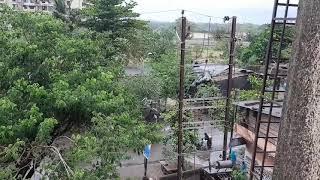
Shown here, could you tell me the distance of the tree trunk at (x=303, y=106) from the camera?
2.88 m

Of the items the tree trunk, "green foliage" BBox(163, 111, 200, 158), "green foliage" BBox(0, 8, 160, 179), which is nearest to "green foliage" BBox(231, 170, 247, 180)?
"green foliage" BBox(163, 111, 200, 158)

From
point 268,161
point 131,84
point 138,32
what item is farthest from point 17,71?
point 138,32

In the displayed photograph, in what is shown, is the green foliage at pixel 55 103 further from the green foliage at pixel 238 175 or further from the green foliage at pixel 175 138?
the green foliage at pixel 175 138

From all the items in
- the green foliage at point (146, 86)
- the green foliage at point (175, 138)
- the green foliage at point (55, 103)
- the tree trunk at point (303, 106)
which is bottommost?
the green foliage at point (175, 138)

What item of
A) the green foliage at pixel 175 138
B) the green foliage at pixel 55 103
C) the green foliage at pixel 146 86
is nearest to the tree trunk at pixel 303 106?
the green foliage at pixel 55 103

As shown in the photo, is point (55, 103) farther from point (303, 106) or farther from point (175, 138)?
point (175, 138)

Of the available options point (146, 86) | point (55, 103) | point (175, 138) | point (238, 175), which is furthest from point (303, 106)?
point (146, 86)

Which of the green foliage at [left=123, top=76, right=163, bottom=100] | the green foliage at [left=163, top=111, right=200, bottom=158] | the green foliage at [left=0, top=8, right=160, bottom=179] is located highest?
the green foliage at [left=0, top=8, right=160, bottom=179]

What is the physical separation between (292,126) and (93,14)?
17972mm

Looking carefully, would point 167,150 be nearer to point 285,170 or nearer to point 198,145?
point 198,145

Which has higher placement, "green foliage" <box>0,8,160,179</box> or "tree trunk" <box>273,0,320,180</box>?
"tree trunk" <box>273,0,320,180</box>

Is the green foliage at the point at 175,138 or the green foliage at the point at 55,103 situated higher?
the green foliage at the point at 55,103

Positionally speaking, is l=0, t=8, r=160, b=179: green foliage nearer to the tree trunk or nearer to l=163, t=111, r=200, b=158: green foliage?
the tree trunk

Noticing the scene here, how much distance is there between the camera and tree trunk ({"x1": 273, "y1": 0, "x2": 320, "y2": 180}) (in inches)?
113
